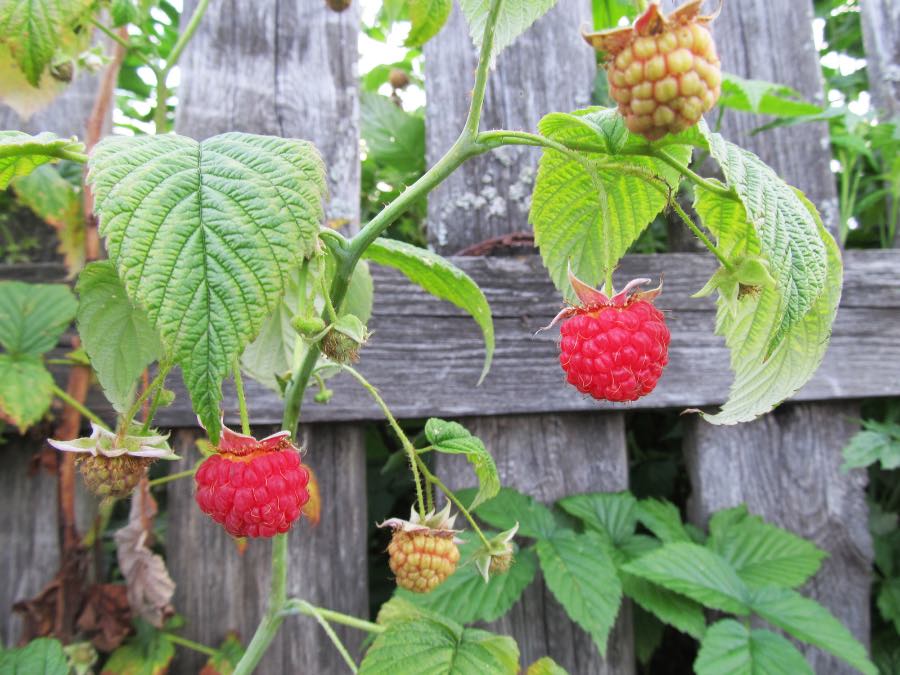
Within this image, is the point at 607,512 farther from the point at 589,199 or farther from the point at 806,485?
the point at 589,199

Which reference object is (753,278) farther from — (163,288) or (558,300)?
(558,300)

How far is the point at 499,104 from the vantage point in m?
1.41

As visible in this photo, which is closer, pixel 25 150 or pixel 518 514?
pixel 25 150

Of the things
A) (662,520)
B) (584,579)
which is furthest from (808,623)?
(584,579)

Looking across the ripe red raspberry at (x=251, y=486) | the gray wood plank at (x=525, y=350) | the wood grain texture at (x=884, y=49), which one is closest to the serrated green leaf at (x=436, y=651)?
the ripe red raspberry at (x=251, y=486)

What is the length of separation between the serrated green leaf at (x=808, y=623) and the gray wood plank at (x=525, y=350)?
37 cm

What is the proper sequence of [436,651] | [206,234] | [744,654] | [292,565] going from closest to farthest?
1. [206,234]
2. [436,651]
3. [744,654]
4. [292,565]

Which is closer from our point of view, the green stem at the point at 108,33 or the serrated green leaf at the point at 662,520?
the green stem at the point at 108,33

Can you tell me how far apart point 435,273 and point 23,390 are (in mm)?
712

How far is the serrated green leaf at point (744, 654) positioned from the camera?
3.63ft

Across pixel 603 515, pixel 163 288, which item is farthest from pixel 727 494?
pixel 163 288

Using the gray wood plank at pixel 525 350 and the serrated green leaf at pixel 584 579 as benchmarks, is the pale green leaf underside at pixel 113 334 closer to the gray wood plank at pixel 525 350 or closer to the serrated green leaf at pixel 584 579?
the gray wood plank at pixel 525 350

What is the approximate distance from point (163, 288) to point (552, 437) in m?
1.01

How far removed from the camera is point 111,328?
2.09 feet
